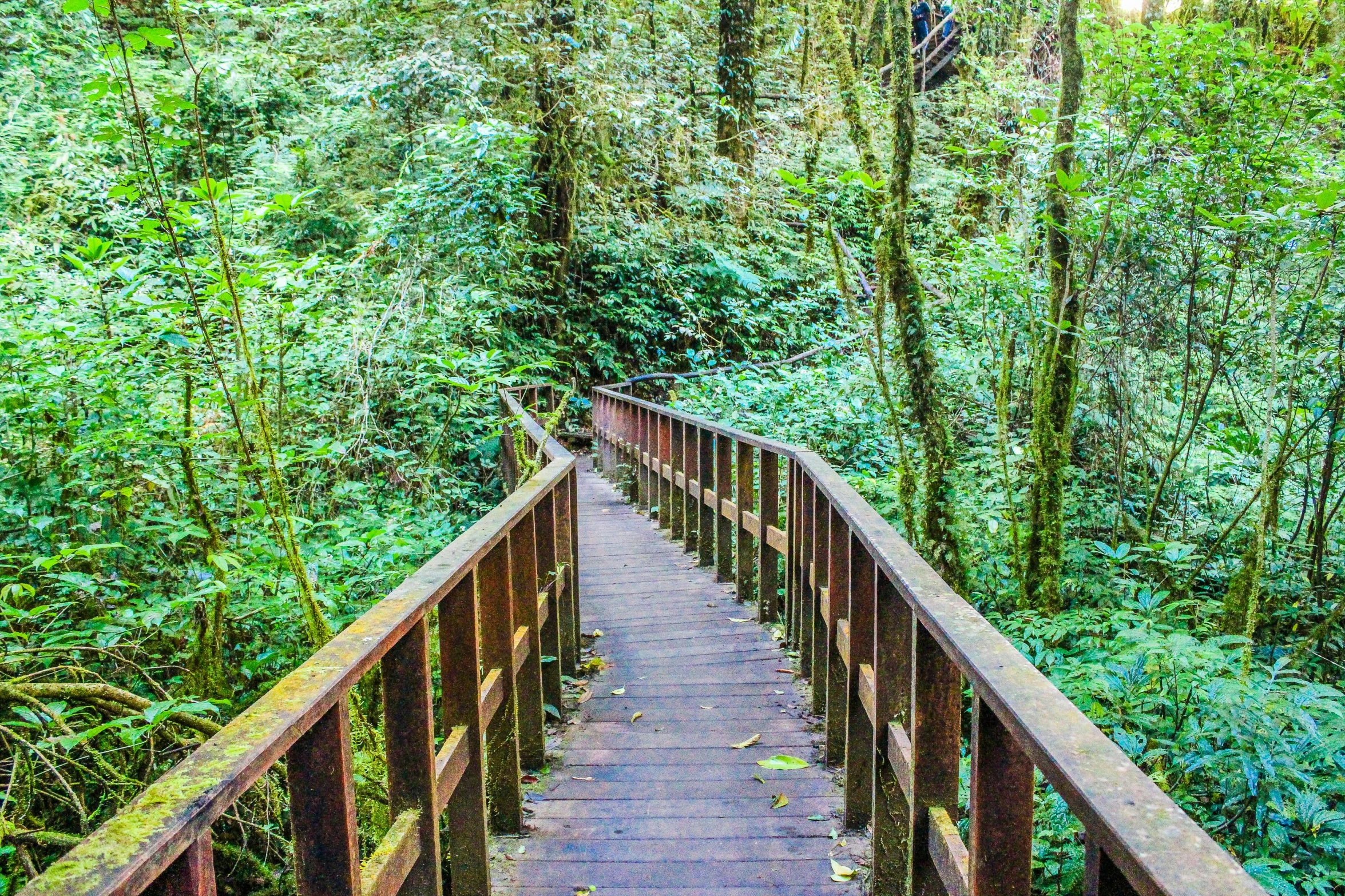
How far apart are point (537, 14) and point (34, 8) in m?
8.88

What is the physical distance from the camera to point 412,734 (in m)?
2.21

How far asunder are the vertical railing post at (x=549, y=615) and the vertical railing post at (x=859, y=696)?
1641mm

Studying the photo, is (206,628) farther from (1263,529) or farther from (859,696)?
(1263,529)

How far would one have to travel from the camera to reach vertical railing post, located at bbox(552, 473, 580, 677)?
4910mm

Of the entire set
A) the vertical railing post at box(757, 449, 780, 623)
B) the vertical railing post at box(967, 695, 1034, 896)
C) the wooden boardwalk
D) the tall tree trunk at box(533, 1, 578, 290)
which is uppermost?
the tall tree trunk at box(533, 1, 578, 290)

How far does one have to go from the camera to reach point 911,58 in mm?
6168

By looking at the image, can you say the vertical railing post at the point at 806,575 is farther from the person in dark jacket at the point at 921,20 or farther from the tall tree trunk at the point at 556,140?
the person in dark jacket at the point at 921,20

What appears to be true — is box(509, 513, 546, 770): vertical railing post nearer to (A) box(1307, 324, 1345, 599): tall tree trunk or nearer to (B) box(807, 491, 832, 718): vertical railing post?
(B) box(807, 491, 832, 718): vertical railing post

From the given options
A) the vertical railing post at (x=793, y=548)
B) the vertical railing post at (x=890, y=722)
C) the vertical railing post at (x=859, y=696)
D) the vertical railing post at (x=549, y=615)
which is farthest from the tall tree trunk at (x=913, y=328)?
the vertical railing post at (x=890, y=722)

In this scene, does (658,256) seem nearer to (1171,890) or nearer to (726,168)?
(726,168)

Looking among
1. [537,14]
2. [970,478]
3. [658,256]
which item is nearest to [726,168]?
[658,256]

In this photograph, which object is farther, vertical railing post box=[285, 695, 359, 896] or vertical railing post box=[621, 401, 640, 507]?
vertical railing post box=[621, 401, 640, 507]

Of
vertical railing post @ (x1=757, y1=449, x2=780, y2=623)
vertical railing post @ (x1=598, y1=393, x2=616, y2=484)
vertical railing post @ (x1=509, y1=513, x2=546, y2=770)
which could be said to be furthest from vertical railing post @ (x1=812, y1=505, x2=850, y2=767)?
vertical railing post @ (x1=598, y1=393, x2=616, y2=484)

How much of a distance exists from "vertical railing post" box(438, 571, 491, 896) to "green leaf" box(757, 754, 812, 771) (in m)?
1.49
